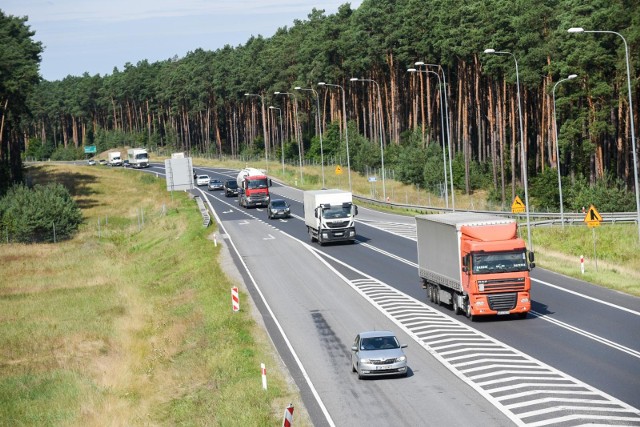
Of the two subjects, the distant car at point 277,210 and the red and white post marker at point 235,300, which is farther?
the distant car at point 277,210

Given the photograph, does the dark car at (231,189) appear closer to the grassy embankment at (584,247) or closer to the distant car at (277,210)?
the grassy embankment at (584,247)

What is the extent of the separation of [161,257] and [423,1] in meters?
64.1

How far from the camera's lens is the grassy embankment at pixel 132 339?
29.3 metres

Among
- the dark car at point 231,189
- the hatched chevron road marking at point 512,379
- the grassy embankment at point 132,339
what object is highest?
the dark car at point 231,189

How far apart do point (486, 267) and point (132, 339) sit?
1664 cm

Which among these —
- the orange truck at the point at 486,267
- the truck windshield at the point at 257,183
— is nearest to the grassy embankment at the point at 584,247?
the orange truck at the point at 486,267

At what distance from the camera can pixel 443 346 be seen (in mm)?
33406

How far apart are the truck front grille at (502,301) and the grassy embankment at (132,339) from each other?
8592mm

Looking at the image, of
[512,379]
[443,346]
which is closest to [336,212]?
[443,346]

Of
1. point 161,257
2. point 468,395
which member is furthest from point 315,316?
point 161,257

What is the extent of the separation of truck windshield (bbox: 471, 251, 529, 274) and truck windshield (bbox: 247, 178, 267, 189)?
190 ft

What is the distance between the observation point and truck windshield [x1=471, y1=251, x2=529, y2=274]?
119ft

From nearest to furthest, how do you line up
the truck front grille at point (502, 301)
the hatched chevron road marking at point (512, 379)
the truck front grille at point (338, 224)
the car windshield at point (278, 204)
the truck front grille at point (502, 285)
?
the hatched chevron road marking at point (512, 379)
the truck front grille at point (502, 285)
the truck front grille at point (502, 301)
the truck front grille at point (338, 224)
the car windshield at point (278, 204)

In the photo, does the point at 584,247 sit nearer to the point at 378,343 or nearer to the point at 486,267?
the point at 486,267
